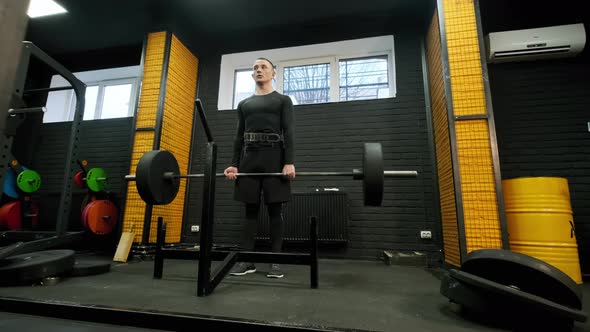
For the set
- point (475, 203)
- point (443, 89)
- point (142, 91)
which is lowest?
point (475, 203)

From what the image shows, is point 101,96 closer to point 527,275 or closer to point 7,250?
point 7,250

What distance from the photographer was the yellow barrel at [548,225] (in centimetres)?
216

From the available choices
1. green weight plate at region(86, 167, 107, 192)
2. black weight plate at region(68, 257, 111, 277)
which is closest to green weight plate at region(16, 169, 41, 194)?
green weight plate at region(86, 167, 107, 192)

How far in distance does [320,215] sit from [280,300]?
68.9 inches

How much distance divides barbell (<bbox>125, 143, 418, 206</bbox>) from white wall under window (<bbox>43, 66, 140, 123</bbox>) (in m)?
3.50

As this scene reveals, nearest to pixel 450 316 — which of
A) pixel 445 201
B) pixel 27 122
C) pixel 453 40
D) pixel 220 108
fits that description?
pixel 445 201

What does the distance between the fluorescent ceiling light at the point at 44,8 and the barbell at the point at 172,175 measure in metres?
3.30

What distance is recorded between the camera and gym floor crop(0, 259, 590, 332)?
1.19 metres

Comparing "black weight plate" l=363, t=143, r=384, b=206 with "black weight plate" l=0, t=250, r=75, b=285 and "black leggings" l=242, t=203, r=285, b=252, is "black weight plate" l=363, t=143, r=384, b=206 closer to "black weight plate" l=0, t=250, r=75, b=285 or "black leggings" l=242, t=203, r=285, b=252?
"black leggings" l=242, t=203, r=285, b=252

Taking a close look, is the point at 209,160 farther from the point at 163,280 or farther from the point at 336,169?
the point at 336,169

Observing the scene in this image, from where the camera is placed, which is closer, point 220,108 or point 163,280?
point 163,280

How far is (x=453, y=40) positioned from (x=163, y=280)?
320cm

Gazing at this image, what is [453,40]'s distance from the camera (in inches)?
105

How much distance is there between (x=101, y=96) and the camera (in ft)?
15.8
